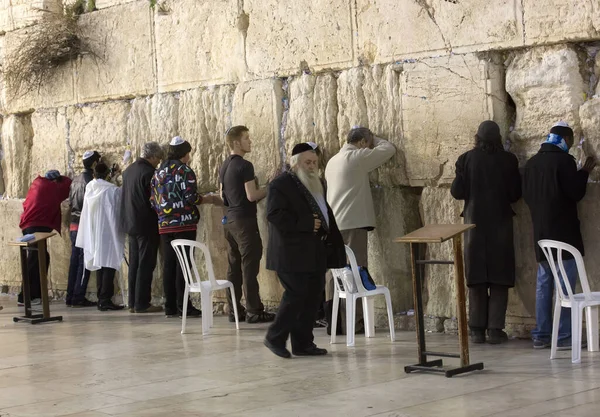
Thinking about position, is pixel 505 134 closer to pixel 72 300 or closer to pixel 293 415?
pixel 293 415

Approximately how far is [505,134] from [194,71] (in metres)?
3.49

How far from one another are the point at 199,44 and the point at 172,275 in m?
2.22

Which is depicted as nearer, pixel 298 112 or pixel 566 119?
pixel 566 119

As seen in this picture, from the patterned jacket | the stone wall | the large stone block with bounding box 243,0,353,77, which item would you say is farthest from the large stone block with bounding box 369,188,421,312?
the patterned jacket

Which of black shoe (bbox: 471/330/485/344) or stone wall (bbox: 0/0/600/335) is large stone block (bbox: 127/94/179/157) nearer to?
stone wall (bbox: 0/0/600/335)

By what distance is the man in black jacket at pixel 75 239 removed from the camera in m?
10.3

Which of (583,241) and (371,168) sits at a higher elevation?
(371,168)

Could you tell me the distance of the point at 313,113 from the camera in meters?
8.66

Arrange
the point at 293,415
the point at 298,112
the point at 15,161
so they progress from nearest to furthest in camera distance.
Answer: the point at 293,415 < the point at 298,112 < the point at 15,161

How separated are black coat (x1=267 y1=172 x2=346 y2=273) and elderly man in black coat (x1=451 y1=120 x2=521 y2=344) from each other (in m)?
1.18

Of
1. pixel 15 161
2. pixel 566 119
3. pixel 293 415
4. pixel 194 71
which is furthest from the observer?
pixel 15 161

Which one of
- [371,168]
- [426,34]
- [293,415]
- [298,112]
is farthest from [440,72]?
[293,415]

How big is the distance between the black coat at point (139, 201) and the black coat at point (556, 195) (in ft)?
12.9

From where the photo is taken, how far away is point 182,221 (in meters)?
9.03
